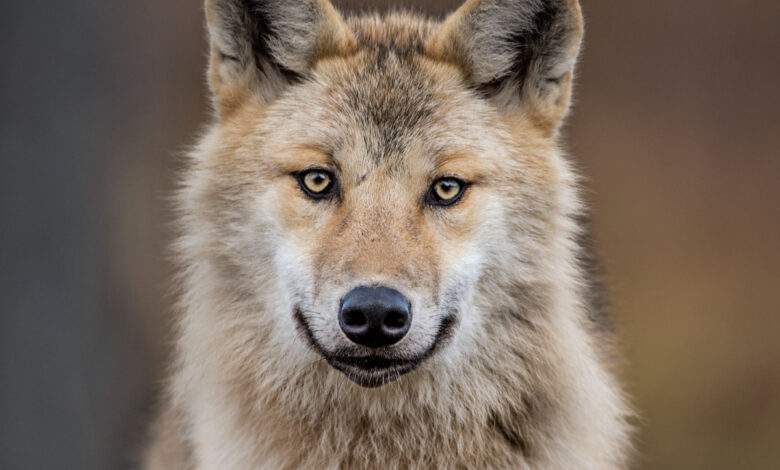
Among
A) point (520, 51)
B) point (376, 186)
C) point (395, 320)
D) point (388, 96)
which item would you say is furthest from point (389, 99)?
point (395, 320)

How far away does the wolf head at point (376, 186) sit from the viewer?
4.21 meters

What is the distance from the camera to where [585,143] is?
9.96 m

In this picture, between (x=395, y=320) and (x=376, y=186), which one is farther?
(x=376, y=186)

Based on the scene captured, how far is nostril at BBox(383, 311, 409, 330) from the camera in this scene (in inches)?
157

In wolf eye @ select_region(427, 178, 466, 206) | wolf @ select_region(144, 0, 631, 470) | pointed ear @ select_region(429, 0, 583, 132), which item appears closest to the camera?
wolf @ select_region(144, 0, 631, 470)

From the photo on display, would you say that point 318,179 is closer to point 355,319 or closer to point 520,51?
point 355,319

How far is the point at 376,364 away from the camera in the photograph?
13.7 ft

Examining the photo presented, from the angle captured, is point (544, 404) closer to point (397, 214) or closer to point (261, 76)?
point (397, 214)

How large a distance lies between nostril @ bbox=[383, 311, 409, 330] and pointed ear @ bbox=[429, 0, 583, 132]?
50.7 inches

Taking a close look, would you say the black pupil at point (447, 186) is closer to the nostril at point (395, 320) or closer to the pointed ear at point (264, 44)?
the nostril at point (395, 320)

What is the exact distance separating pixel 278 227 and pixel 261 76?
2.70ft

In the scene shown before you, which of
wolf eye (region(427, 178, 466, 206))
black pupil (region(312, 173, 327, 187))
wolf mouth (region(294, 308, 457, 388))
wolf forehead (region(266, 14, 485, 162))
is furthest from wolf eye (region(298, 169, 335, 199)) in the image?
wolf mouth (region(294, 308, 457, 388))

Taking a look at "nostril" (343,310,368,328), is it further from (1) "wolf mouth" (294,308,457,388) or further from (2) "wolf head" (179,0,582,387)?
(1) "wolf mouth" (294,308,457,388)

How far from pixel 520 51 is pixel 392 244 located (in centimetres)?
124
